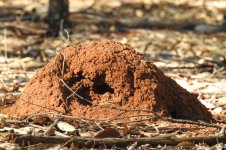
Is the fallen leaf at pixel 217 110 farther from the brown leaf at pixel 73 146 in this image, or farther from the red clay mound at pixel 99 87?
the brown leaf at pixel 73 146

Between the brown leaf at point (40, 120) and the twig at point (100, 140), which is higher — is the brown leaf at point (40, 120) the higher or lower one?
the higher one

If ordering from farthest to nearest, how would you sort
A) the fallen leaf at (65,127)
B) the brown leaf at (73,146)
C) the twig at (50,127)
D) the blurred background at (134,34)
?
the blurred background at (134,34), the fallen leaf at (65,127), the twig at (50,127), the brown leaf at (73,146)

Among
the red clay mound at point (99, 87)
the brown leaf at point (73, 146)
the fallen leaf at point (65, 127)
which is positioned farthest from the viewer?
the red clay mound at point (99, 87)

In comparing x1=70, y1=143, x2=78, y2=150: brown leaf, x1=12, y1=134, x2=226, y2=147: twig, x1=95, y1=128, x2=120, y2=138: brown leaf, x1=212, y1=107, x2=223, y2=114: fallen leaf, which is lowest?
x1=212, y1=107, x2=223, y2=114: fallen leaf

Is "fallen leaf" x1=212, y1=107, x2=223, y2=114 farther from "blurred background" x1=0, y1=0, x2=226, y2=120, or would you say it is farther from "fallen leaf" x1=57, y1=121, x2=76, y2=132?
"fallen leaf" x1=57, y1=121, x2=76, y2=132

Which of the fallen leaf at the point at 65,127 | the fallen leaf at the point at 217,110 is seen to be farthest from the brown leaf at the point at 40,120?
the fallen leaf at the point at 217,110

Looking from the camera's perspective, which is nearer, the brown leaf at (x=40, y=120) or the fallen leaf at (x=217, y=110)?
the brown leaf at (x=40, y=120)

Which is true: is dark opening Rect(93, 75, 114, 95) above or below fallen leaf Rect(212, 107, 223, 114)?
above

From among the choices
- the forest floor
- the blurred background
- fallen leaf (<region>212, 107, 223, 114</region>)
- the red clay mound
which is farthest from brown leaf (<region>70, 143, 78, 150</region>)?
fallen leaf (<region>212, 107, 223, 114</region>)

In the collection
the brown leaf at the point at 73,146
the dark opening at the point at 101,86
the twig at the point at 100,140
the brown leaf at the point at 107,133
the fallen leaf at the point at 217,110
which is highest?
the dark opening at the point at 101,86
